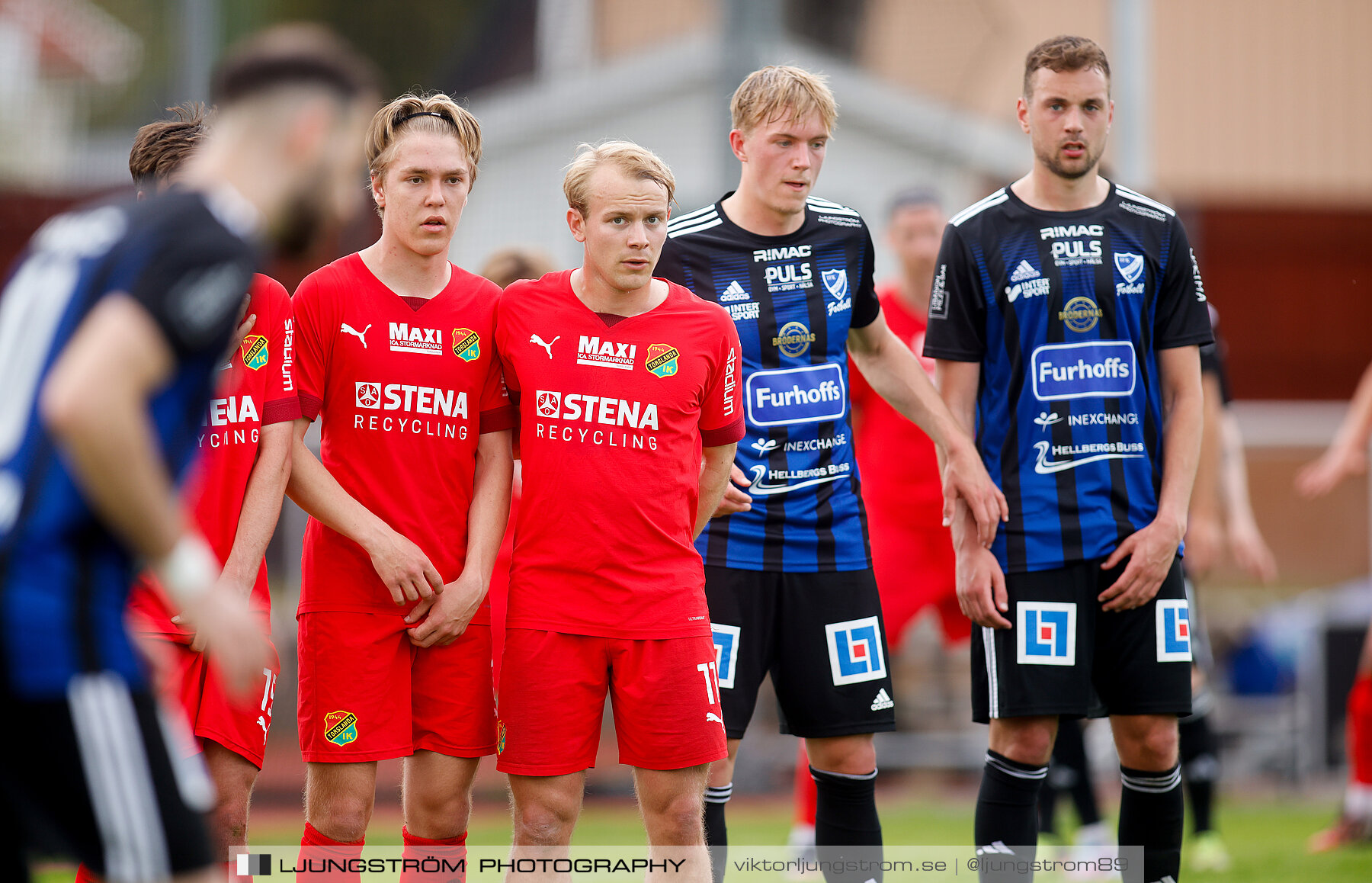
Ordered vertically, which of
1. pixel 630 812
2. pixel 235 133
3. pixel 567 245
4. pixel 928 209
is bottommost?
pixel 630 812

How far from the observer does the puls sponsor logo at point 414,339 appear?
3.95m

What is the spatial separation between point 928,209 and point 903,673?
5976mm

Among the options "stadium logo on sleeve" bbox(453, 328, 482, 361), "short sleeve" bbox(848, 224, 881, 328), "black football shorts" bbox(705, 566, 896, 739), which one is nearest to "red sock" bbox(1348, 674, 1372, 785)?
"black football shorts" bbox(705, 566, 896, 739)

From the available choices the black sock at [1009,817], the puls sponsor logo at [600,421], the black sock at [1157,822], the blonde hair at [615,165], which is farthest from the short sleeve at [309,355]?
the black sock at [1157,822]

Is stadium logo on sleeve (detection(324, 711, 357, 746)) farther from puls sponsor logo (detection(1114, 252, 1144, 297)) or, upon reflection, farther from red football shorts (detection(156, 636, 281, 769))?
puls sponsor logo (detection(1114, 252, 1144, 297))

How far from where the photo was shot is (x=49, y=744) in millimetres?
2320

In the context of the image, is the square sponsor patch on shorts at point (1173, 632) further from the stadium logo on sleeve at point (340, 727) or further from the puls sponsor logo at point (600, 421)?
the stadium logo on sleeve at point (340, 727)

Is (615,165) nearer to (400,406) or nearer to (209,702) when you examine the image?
(400,406)

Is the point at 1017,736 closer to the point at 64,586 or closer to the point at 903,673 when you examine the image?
the point at 64,586

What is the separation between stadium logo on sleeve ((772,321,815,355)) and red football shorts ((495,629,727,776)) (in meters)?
1.08

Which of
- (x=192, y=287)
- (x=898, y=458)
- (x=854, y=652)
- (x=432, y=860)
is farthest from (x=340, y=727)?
(x=898, y=458)

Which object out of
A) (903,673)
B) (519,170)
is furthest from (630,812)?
(519,170)

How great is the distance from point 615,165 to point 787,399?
0.97m

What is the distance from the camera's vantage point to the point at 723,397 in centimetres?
403
